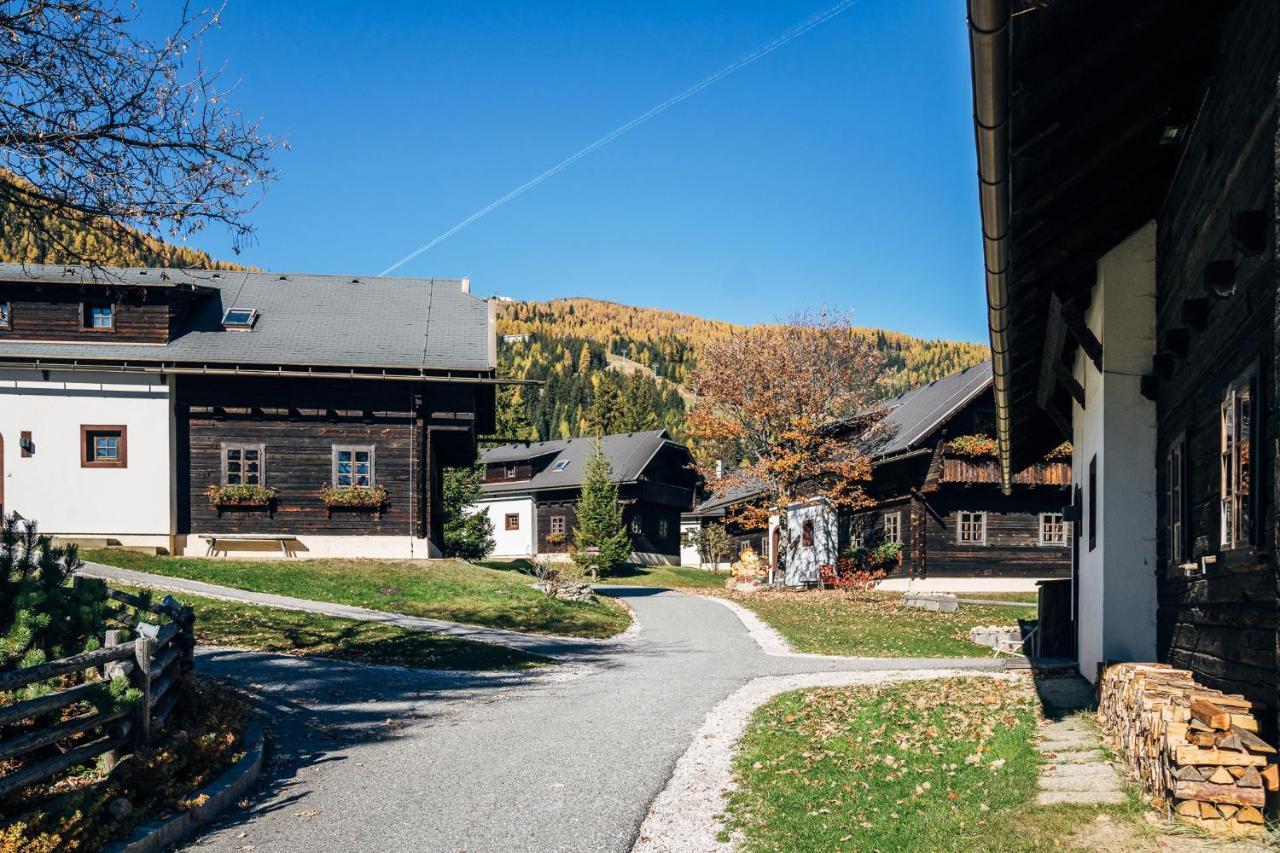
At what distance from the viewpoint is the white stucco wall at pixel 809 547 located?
3956cm

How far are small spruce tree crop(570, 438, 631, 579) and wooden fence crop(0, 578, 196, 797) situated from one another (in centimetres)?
3413

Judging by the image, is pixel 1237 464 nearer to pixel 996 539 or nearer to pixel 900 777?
pixel 900 777

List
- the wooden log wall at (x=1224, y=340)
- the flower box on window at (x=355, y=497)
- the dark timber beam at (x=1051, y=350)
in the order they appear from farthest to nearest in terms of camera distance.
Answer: the flower box on window at (x=355, y=497) → the dark timber beam at (x=1051, y=350) → the wooden log wall at (x=1224, y=340)

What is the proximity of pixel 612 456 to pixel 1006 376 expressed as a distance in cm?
4978

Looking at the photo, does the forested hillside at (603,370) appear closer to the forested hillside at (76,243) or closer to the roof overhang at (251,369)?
the roof overhang at (251,369)

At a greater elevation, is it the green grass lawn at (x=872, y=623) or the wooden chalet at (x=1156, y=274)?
the wooden chalet at (x=1156, y=274)

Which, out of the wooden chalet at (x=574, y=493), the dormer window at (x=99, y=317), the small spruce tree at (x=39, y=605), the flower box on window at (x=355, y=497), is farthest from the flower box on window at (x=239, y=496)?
the wooden chalet at (x=574, y=493)

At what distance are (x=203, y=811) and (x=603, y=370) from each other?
5633 inches

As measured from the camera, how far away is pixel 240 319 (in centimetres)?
3275

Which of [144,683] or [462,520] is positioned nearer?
[144,683]

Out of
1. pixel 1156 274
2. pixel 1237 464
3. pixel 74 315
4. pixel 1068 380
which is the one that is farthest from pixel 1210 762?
pixel 74 315

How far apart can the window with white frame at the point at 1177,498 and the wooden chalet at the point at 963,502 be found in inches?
928

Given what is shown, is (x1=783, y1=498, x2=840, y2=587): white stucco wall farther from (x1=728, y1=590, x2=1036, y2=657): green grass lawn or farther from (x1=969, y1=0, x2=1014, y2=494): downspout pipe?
(x1=969, y1=0, x2=1014, y2=494): downspout pipe

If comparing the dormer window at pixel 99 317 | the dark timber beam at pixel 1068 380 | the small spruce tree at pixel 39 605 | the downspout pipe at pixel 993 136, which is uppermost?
the dormer window at pixel 99 317
